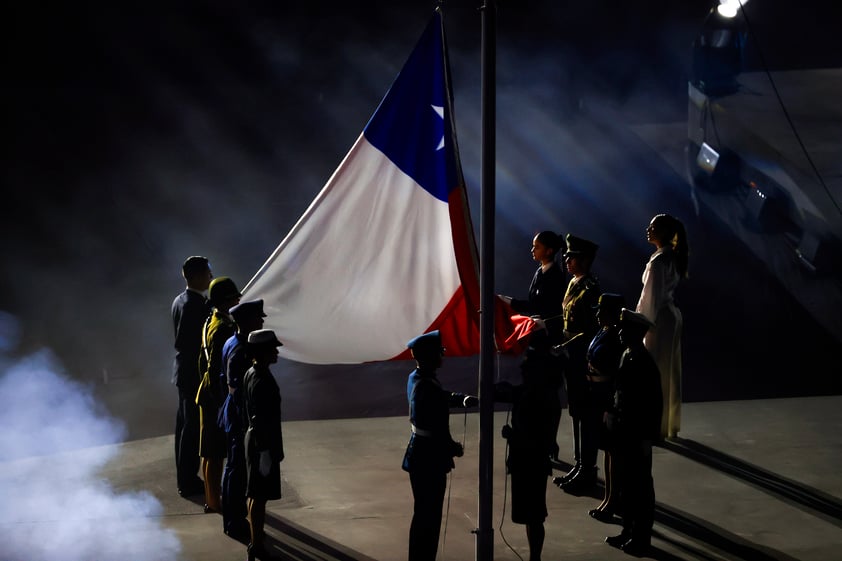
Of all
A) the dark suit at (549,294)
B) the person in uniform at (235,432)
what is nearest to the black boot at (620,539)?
the dark suit at (549,294)

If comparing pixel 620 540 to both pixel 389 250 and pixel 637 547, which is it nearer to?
pixel 637 547

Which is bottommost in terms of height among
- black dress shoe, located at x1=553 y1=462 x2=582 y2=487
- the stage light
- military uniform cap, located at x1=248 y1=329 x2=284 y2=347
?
black dress shoe, located at x1=553 y1=462 x2=582 y2=487

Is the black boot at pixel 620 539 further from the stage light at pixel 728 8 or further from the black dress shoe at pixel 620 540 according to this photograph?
the stage light at pixel 728 8

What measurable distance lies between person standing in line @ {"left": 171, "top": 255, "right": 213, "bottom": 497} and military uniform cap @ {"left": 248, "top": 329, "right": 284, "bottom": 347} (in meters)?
1.84

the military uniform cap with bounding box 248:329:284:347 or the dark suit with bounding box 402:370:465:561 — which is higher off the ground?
the military uniform cap with bounding box 248:329:284:347

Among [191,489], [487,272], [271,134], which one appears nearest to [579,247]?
[487,272]

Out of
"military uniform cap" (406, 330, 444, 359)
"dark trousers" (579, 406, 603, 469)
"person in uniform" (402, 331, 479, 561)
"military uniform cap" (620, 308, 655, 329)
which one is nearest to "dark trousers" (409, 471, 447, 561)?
"person in uniform" (402, 331, 479, 561)

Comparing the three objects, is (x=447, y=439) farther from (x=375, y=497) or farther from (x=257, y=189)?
(x=257, y=189)

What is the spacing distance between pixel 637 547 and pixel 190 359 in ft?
12.7

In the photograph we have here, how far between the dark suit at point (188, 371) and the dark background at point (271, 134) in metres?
7.79

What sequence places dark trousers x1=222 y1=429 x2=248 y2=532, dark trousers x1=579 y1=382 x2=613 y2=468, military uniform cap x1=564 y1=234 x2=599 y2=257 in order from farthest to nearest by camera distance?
military uniform cap x1=564 y1=234 x2=599 y2=257, dark trousers x1=579 y1=382 x2=613 y2=468, dark trousers x1=222 y1=429 x2=248 y2=532

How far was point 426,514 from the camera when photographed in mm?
7102

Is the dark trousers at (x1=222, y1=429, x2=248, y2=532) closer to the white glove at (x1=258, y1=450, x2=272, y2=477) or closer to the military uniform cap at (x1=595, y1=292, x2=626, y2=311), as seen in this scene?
the white glove at (x1=258, y1=450, x2=272, y2=477)

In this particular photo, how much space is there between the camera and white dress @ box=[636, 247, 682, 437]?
32.6 feet
